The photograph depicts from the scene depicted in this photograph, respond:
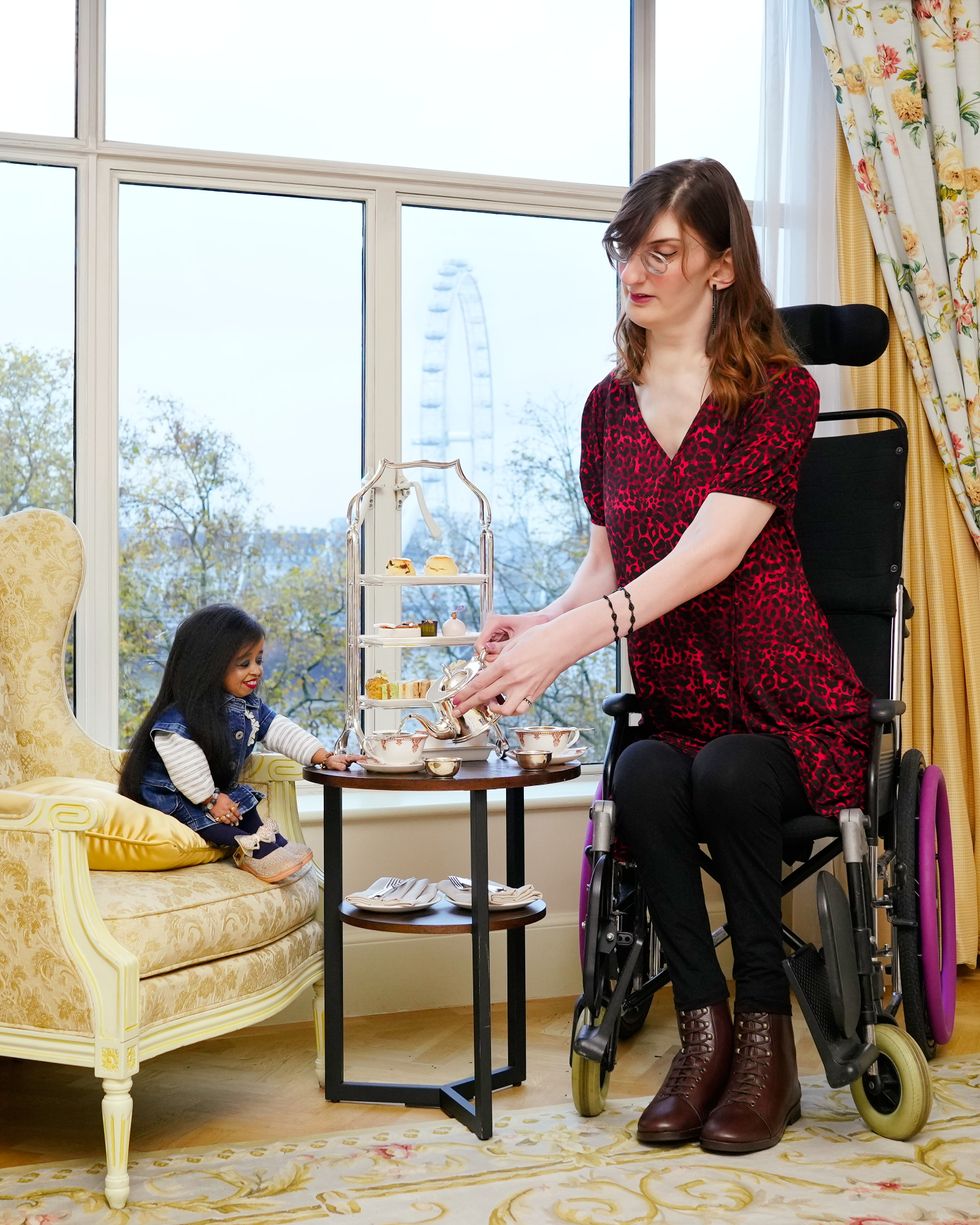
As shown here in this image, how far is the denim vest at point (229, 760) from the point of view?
211cm

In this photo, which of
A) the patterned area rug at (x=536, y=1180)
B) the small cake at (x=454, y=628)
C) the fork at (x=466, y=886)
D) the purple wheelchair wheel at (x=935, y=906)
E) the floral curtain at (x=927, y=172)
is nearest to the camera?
the patterned area rug at (x=536, y=1180)

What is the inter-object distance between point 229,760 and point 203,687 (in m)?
0.13

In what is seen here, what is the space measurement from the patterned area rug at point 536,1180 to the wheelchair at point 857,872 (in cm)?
9

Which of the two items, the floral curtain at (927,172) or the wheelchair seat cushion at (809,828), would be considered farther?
the floral curtain at (927,172)

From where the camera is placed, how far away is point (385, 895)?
2039mm

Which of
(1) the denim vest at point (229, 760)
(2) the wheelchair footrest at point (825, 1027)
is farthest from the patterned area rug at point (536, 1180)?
(1) the denim vest at point (229, 760)

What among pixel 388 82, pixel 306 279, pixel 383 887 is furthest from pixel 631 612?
pixel 388 82

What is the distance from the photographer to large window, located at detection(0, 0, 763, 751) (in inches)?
106

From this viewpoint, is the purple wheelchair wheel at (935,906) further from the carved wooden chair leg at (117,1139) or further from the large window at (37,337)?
the large window at (37,337)

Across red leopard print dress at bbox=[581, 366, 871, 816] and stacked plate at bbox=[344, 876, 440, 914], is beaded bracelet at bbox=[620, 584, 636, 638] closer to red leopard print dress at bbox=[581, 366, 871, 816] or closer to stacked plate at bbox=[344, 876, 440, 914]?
red leopard print dress at bbox=[581, 366, 871, 816]

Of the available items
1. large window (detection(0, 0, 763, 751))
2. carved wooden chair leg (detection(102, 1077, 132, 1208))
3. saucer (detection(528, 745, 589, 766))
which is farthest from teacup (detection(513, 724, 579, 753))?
large window (detection(0, 0, 763, 751))

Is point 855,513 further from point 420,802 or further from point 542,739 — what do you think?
point 420,802

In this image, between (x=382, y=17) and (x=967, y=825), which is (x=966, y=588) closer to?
(x=967, y=825)

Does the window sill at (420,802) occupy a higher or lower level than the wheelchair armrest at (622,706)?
lower
